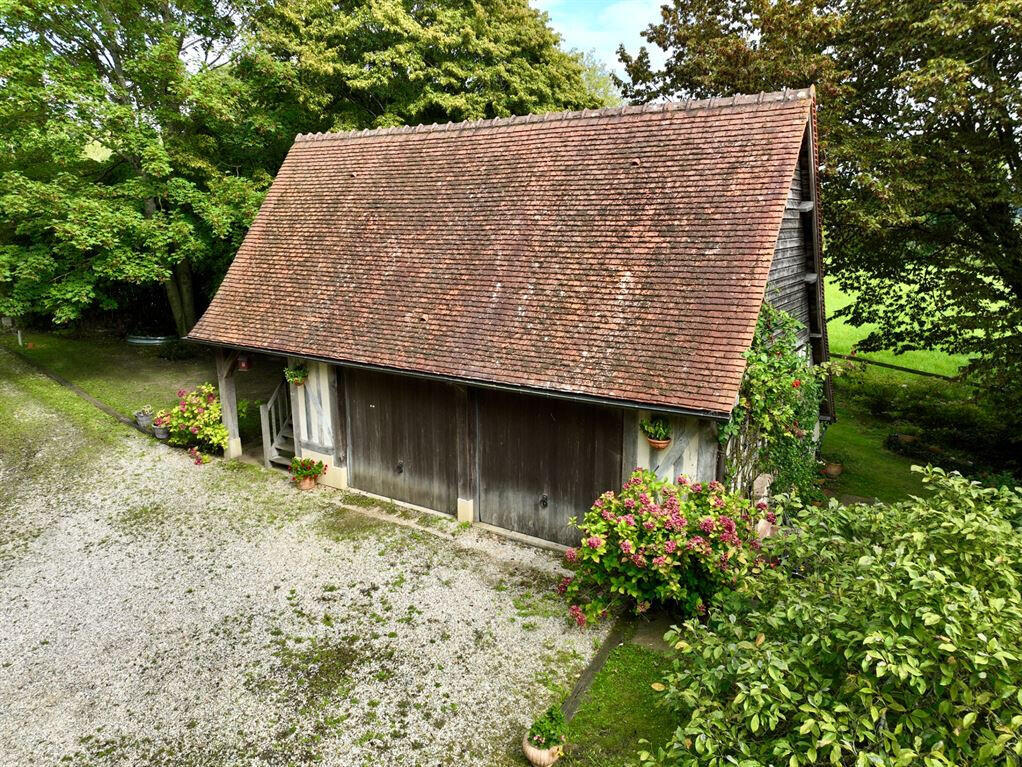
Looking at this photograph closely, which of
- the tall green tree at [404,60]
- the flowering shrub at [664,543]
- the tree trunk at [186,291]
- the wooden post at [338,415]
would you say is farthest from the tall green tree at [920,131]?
the tree trunk at [186,291]

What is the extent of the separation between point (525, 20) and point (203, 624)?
60.8 feet

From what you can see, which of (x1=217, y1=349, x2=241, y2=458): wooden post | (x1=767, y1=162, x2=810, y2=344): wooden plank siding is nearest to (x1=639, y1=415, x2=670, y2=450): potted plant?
(x1=767, y1=162, x2=810, y2=344): wooden plank siding

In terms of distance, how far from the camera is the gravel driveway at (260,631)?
568 cm

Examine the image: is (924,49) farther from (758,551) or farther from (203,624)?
(203,624)

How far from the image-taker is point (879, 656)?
3.38m

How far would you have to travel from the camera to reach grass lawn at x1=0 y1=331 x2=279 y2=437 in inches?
620

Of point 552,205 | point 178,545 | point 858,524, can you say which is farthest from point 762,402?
point 178,545

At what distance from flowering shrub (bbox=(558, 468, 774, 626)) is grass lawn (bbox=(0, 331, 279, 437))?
9628 mm

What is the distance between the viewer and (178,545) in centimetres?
899

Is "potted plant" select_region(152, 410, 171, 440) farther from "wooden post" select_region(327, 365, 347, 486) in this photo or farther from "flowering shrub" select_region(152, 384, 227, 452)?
"wooden post" select_region(327, 365, 347, 486)

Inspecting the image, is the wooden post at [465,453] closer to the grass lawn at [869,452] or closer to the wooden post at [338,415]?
the wooden post at [338,415]

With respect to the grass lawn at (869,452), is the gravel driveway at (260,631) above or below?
above

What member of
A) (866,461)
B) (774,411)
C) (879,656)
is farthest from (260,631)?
(866,461)

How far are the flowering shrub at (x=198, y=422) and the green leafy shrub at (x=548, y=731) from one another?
909cm
